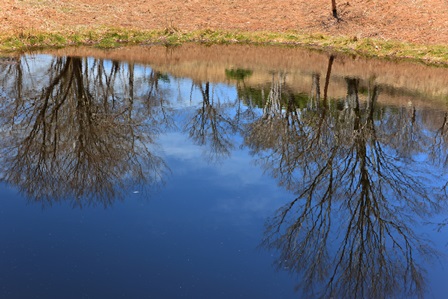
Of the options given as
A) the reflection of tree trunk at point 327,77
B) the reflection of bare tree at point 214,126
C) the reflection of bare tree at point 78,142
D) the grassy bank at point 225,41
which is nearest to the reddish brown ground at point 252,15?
the grassy bank at point 225,41

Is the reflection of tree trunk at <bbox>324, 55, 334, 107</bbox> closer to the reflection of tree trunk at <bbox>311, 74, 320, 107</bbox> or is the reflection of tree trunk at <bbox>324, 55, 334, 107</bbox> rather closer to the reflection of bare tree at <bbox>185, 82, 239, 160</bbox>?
the reflection of tree trunk at <bbox>311, 74, 320, 107</bbox>

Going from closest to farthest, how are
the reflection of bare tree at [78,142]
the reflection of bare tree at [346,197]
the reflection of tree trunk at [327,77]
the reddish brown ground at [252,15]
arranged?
the reflection of bare tree at [346,197] → the reflection of bare tree at [78,142] → the reflection of tree trunk at [327,77] → the reddish brown ground at [252,15]

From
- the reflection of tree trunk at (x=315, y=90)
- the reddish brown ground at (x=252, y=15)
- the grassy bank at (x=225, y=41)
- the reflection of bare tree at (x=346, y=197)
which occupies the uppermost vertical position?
the reddish brown ground at (x=252, y=15)

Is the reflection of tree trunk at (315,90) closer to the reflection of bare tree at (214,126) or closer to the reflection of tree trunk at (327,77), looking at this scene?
the reflection of tree trunk at (327,77)

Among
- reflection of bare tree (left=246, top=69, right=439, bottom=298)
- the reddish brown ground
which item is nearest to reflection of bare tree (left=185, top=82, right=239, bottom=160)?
reflection of bare tree (left=246, top=69, right=439, bottom=298)

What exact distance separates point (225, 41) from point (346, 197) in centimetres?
2374

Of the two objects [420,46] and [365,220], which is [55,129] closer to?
[365,220]

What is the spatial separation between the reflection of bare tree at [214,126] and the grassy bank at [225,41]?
1230 centimetres

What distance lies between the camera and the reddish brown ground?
33.6 m

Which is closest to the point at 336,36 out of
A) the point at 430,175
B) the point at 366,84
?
the point at 366,84

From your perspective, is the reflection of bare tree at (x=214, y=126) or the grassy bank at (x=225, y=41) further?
the grassy bank at (x=225, y=41)

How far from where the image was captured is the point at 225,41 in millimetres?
33938

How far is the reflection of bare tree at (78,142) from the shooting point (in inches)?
476

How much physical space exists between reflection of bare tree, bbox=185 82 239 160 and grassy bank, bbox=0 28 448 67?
1230cm
